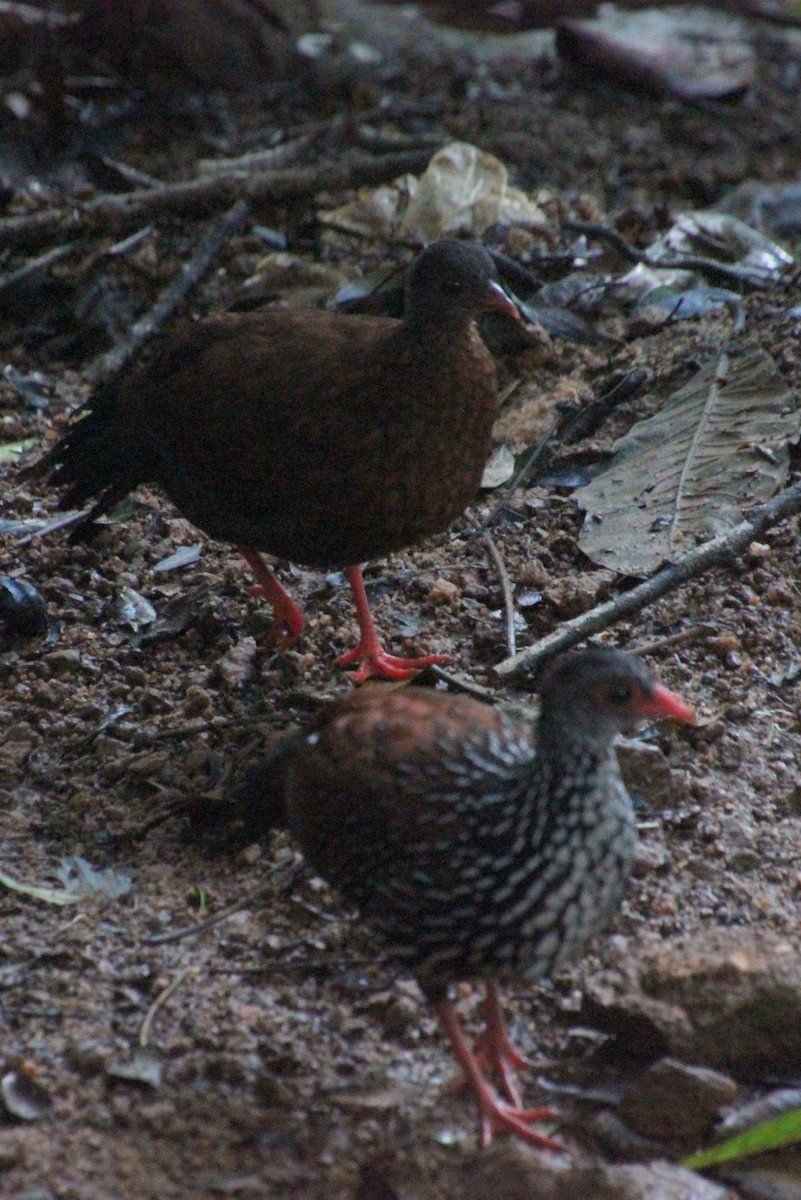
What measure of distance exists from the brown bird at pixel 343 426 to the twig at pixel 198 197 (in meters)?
2.63

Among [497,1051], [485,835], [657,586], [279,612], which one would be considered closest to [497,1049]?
[497,1051]

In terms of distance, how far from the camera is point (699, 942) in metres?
3.95

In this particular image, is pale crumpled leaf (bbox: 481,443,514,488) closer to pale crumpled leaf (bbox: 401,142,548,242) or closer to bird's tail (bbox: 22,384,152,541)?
bird's tail (bbox: 22,384,152,541)

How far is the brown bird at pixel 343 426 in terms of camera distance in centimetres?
493

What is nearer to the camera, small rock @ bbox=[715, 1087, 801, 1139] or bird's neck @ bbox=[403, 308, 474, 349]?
small rock @ bbox=[715, 1087, 801, 1139]

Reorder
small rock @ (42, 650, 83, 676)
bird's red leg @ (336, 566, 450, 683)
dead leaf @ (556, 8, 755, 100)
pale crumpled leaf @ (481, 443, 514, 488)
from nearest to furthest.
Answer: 1. bird's red leg @ (336, 566, 450, 683)
2. small rock @ (42, 650, 83, 676)
3. pale crumpled leaf @ (481, 443, 514, 488)
4. dead leaf @ (556, 8, 755, 100)

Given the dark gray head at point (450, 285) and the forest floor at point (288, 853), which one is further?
the dark gray head at point (450, 285)

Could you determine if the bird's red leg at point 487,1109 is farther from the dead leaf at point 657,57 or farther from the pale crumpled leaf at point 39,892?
the dead leaf at point 657,57

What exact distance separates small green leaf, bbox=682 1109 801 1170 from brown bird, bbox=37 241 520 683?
6.60 feet

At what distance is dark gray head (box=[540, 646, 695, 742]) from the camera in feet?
11.9

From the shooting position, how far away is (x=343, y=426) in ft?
16.2

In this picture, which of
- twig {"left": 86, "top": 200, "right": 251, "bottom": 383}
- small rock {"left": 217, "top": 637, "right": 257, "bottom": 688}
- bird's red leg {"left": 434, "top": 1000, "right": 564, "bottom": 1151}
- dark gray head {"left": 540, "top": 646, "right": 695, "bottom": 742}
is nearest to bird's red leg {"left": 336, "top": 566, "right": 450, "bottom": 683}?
small rock {"left": 217, "top": 637, "right": 257, "bottom": 688}

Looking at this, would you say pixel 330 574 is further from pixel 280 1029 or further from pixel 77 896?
pixel 280 1029

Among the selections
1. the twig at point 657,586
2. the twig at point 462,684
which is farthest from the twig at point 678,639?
the twig at point 462,684
